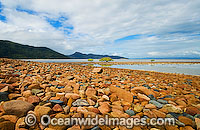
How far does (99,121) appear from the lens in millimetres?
2426

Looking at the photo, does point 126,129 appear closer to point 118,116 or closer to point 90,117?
point 118,116

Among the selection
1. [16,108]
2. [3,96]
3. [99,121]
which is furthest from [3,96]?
[99,121]

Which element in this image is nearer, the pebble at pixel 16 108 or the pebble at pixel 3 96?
the pebble at pixel 16 108

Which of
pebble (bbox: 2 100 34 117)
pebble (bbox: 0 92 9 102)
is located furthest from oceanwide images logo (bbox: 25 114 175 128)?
pebble (bbox: 0 92 9 102)

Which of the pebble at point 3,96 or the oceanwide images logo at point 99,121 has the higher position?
the pebble at point 3,96

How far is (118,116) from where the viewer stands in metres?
2.67

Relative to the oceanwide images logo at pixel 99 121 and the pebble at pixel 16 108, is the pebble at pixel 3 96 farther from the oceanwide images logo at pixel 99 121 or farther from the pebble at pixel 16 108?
the oceanwide images logo at pixel 99 121

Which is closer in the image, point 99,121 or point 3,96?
point 99,121

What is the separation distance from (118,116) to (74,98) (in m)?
1.55

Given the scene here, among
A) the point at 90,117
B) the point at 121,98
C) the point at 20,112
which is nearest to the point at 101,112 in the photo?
the point at 90,117

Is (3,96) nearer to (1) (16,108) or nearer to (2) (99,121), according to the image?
(1) (16,108)

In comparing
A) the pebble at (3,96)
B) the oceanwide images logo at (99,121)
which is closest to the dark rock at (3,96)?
the pebble at (3,96)

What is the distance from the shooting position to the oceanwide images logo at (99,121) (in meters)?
2.24

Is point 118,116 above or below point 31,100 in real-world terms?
below
